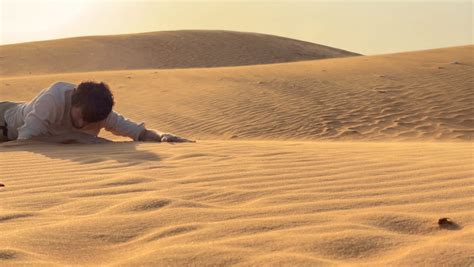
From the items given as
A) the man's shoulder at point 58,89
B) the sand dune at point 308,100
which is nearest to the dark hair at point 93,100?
the man's shoulder at point 58,89

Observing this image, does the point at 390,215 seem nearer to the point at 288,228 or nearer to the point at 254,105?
the point at 288,228

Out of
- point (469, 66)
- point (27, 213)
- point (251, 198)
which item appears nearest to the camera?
point (27, 213)

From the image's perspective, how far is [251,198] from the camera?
3186mm

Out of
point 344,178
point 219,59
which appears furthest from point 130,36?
point 344,178

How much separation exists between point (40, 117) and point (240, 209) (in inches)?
128

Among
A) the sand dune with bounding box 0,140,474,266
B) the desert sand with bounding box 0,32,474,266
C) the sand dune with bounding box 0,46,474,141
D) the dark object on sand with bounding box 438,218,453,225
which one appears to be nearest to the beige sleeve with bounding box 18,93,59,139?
the desert sand with bounding box 0,32,474,266

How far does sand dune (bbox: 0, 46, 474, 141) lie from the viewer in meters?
10.7

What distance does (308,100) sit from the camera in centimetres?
1294

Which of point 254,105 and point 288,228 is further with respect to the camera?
point 254,105

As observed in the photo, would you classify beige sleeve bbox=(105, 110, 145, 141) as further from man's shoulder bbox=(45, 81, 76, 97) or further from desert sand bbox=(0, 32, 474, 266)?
man's shoulder bbox=(45, 81, 76, 97)

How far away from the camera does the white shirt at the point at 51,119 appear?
556 cm

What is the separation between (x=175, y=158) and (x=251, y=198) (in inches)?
64.4

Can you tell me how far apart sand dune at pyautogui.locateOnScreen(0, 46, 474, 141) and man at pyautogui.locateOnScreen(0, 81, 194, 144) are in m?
4.32

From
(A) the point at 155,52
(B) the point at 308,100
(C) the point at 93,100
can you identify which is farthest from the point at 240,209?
(A) the point at 155,52
